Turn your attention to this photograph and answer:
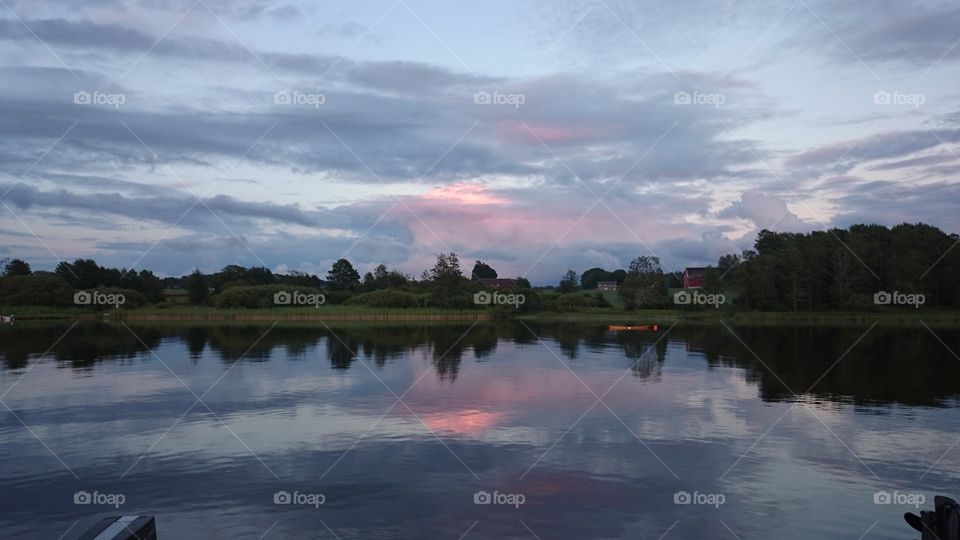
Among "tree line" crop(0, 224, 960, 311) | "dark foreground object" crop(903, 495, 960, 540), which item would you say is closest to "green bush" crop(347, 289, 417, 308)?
"tree line" crop(0, 224, 960, 311)

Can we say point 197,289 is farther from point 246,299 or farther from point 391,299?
point 391,299

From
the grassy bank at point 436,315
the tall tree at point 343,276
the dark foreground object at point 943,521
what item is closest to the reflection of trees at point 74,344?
the grassy bank at point 436,315

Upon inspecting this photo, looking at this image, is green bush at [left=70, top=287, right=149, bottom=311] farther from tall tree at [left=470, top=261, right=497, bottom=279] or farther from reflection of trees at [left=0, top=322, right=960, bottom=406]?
tall tree at [left=470, top=261, right=497, bottom=279]

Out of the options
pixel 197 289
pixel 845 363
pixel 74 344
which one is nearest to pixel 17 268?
pixel 197 289

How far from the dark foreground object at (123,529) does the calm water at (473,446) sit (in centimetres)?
301

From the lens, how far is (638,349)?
175 ft

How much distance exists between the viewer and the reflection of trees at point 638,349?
34.6 metres

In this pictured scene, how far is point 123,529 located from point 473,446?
11276mm

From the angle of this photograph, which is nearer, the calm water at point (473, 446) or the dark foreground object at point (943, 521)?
the dark foreground object at point (943, 521)

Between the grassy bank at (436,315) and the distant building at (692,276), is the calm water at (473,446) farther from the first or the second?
the distant building at (692,276)

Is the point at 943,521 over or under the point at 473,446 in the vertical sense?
over

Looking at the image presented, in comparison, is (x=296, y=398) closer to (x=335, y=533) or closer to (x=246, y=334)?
(x=335, y=533)

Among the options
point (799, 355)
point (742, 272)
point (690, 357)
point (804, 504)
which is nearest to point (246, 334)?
point (690, 357)

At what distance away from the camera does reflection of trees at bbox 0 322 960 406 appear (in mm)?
34625
